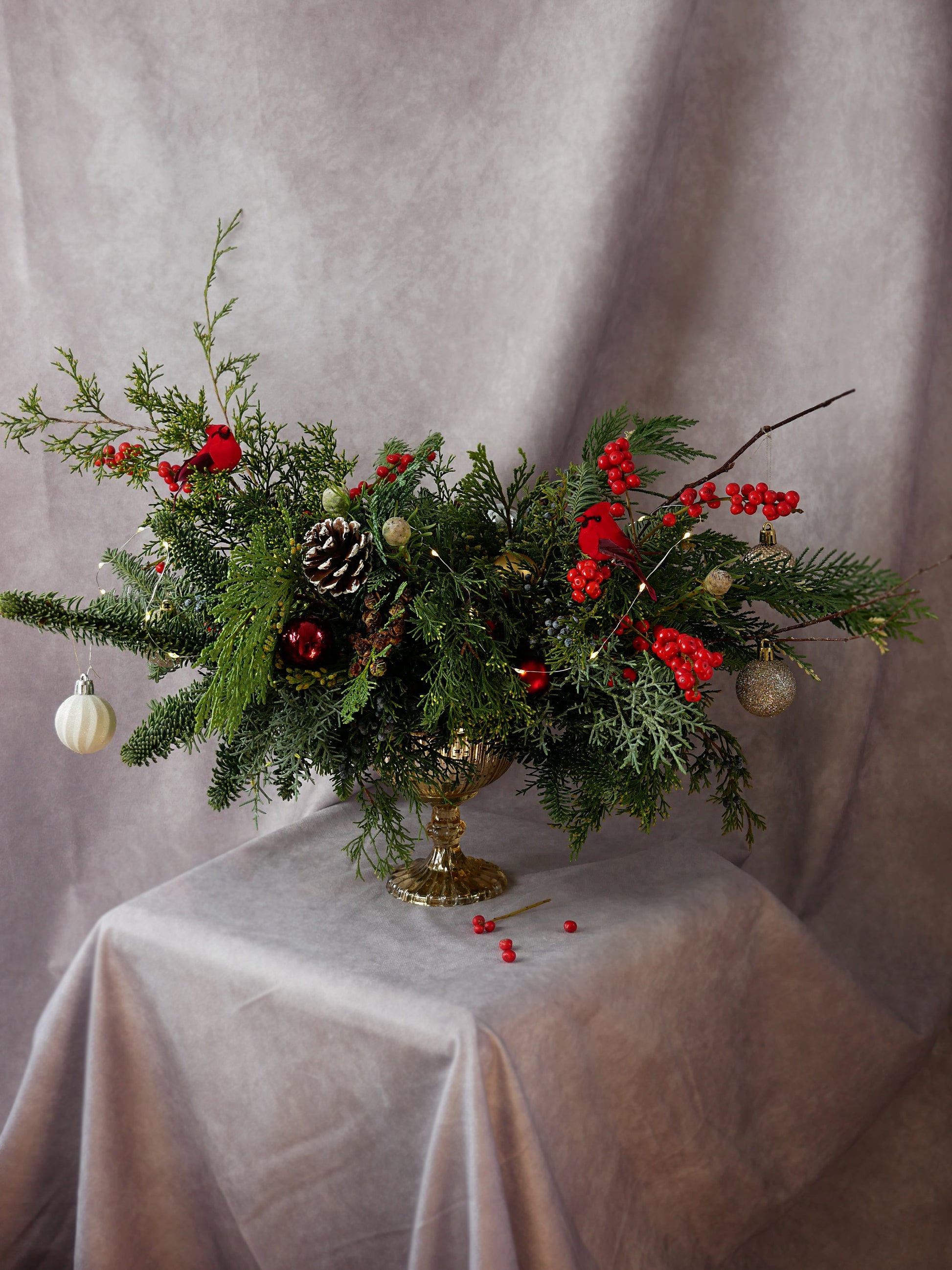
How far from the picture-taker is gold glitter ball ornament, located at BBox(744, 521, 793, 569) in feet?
3.12

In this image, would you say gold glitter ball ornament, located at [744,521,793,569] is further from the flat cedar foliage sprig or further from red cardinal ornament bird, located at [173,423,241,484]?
red cardinal ornament bird, located at [173,423,241,484]

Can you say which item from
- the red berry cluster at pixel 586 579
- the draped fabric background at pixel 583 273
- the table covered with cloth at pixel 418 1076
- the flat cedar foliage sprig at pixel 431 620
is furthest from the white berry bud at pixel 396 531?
the draped fabric background at pixel 583 273

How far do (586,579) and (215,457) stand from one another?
34cm

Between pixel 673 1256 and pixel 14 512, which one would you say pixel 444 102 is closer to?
pixel 14 512

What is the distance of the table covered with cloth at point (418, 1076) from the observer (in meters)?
0.79

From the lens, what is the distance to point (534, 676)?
88 cm

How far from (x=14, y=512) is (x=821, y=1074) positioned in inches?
47.9

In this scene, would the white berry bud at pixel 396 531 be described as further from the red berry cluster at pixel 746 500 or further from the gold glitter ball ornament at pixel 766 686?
the gold glitter ball ornament at pixel 766 686

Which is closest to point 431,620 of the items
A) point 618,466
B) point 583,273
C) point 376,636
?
point 376,636

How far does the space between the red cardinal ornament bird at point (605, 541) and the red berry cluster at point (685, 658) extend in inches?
2.0

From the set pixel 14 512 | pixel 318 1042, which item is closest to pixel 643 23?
pixel 14 512

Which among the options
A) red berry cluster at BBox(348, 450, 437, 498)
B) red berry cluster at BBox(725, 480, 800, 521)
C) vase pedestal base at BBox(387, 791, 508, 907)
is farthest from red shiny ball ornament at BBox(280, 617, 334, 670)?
red berry cluster at BBox(725, 480, 800, 521)

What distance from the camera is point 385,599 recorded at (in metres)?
0.85

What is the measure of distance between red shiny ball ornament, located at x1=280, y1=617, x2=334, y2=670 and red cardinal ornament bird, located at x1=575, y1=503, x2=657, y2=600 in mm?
218
